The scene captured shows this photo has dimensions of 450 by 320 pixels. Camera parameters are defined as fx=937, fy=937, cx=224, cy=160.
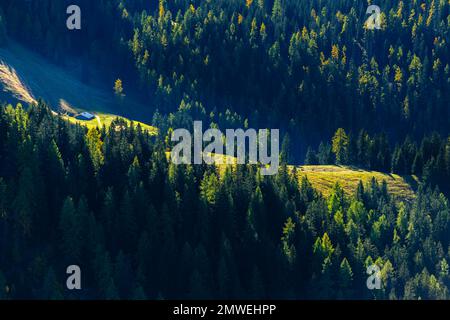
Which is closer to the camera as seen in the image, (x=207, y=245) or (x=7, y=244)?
Answer: (x=7, y=244)

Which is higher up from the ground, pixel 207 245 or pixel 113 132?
pixel 113 132

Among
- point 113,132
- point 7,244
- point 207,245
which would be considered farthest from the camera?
point 113,132

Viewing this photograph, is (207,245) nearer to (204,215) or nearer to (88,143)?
A: (204,215)
